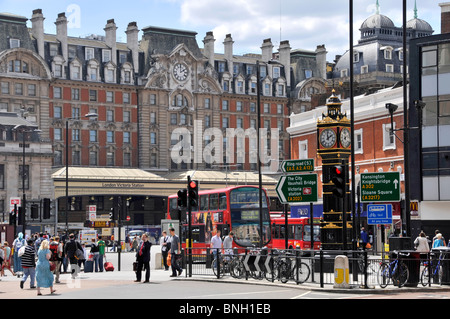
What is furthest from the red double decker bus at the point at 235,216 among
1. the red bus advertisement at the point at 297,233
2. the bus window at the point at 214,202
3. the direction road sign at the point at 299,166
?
the direction road sign at the point at 299,166

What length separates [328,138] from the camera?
36.8 meters

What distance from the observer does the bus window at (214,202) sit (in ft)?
167

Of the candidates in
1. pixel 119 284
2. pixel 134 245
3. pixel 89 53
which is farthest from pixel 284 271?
pixel 89 53

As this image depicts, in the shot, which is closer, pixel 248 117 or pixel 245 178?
pixel 245 178

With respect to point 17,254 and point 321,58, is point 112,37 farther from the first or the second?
point 17,254

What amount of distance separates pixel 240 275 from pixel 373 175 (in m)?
6.43

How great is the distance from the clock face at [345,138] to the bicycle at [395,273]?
28.3 ft

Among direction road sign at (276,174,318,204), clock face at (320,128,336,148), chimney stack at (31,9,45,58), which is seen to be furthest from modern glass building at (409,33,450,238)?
chimney stack at (31,9,45,58)

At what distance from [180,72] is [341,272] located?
3490 inches

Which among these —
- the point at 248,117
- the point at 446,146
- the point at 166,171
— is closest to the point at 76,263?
the point at 446,146

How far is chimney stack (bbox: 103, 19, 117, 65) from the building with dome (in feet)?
A: 84.6

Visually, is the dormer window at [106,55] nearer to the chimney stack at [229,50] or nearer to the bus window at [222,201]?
the chimney stack at [229,50]
